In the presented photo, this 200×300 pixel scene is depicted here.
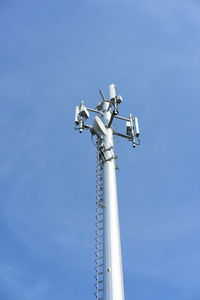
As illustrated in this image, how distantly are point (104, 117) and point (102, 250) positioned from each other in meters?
6.67

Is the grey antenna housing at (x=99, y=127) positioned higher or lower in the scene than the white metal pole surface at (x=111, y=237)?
higher

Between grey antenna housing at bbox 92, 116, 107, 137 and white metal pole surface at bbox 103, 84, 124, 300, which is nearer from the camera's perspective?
white metal pole surface at bbox 103, 84, 124, 300

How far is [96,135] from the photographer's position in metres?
15.9

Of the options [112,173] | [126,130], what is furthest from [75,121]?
[112,173]

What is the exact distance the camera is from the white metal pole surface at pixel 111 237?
10828mm

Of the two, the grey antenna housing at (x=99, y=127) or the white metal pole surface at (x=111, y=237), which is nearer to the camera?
the white metal pole surface at (x=111, y=237)

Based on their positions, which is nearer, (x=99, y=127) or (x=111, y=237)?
(x=111, y=237)

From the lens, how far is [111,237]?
11.9 m

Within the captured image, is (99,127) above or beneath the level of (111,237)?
above

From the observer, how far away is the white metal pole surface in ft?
35.5

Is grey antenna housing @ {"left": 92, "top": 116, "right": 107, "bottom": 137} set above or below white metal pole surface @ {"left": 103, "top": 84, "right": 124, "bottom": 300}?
above

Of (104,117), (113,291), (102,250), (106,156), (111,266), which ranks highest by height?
(104,117)

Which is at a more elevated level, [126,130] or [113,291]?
[126,130]

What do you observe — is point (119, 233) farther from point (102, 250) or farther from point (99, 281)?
point (99, 281)
